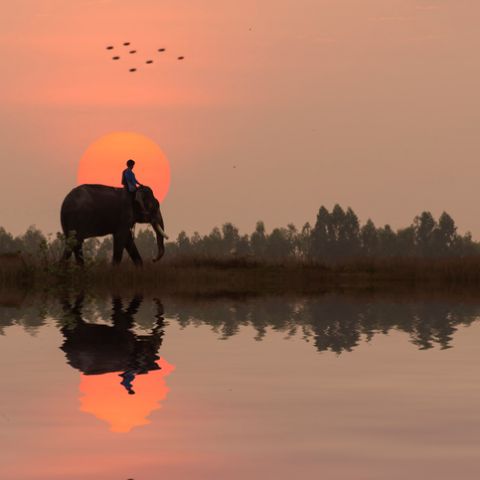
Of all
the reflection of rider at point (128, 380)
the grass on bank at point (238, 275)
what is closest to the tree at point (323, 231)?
the grass on bank at point (238, 275)

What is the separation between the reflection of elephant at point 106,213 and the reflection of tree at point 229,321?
9.55 meters

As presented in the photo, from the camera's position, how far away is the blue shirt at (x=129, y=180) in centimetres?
3681

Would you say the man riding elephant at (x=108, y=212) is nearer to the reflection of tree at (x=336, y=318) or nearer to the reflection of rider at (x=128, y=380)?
the reflection of tree at (x=336, y=318)

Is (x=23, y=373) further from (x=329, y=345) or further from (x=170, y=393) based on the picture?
(x=329, y=345)

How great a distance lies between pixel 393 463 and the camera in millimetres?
9094

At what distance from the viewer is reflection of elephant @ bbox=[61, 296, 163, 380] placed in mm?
14609

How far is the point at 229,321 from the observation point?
21734mm

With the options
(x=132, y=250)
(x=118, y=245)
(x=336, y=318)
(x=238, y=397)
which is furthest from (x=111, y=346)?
(x=118, y=245)

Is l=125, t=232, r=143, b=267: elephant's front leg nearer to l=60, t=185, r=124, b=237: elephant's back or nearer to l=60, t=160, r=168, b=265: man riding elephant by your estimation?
l=60, t=160, r=168, b=265: man riding elephant

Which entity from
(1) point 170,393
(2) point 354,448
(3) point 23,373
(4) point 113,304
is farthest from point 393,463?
(4) point 113,304

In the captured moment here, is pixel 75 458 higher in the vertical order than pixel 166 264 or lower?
lower

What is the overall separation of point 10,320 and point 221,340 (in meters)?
4.68

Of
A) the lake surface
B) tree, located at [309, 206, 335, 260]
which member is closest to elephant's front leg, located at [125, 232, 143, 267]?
the lake surface

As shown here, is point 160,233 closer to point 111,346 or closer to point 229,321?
point 229,321
